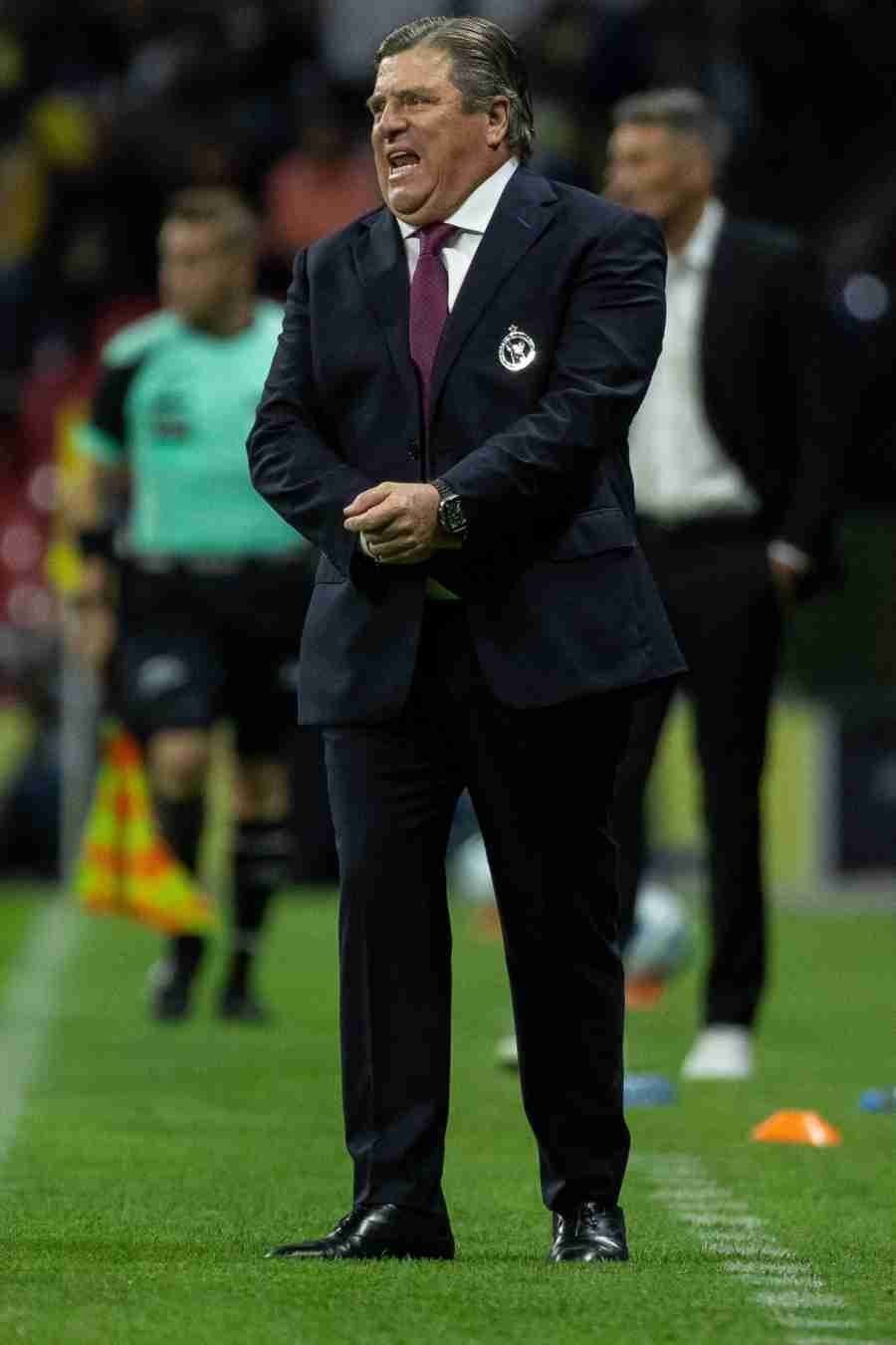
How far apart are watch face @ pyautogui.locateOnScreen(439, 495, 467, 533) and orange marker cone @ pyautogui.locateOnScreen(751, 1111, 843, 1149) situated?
2299 mm

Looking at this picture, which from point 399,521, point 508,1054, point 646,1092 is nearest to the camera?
point 399,521

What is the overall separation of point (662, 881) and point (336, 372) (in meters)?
10.9

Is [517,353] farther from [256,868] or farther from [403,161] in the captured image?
[256,868]

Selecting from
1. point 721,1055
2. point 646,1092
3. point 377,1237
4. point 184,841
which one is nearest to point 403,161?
→ point 377,1237

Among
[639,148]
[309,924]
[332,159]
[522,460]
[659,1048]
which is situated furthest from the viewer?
[332,159]

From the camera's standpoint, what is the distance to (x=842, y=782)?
601 inches

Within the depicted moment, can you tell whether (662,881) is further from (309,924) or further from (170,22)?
(170,22)

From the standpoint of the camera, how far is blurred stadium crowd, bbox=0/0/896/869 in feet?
54.4

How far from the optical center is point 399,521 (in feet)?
14.5

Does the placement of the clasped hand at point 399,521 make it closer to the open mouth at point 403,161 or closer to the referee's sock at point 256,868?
the open mouth at point 403,161

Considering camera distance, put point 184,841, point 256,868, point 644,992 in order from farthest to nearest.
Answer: point 644,992, point 184,841, point 256,868

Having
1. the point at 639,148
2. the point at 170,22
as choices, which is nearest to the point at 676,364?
the point at 639,148

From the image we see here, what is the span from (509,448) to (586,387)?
6.0 inches

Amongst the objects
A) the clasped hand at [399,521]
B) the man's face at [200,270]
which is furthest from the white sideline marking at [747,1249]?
the man's face at [200,270]
